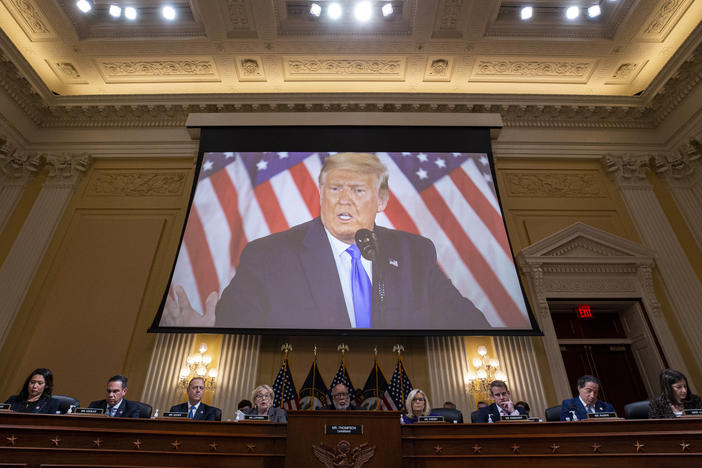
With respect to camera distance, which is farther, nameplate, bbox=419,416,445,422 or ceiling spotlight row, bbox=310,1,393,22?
ceiling spotlight row, bbox=310,1,393,22

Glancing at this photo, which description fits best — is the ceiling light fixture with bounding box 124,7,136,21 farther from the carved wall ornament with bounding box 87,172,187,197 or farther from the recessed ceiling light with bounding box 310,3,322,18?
the recessed ceiling light with bounding box 310,3,322,18

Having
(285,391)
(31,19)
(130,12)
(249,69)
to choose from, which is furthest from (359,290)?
(31,19)

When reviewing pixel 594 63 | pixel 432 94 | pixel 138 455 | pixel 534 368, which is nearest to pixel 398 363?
pixel 534 368

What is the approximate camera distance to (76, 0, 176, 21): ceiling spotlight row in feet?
22.7

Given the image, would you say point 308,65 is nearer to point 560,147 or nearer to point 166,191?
point 166,191

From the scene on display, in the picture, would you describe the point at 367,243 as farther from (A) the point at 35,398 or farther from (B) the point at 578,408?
(A) the point at 35,398

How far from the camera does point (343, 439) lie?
2557mm

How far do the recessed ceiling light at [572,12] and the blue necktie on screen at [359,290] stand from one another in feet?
18.3

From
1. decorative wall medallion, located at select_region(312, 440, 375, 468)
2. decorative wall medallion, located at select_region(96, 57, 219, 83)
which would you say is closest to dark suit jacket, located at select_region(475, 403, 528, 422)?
decorative wall medallion, located at select_region(312, 440, 375, 468)

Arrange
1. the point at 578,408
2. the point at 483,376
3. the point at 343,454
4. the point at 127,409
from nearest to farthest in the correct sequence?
the point at 343,454 < the point at 578,408 < the point at 127,409 < the point at 483,376

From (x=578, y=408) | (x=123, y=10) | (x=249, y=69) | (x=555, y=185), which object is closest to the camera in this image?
(x=578, y=408)

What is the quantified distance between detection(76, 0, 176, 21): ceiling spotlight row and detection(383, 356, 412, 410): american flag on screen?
692 cm

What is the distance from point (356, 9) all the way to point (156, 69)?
4.10 m

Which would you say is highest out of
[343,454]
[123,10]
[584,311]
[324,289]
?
[123,10]
